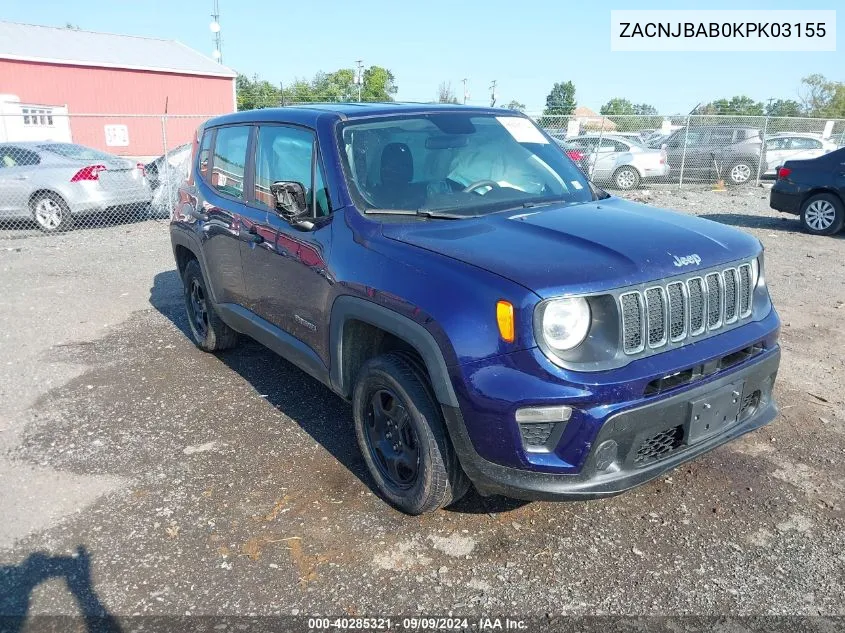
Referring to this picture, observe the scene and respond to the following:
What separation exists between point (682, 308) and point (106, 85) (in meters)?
30.5

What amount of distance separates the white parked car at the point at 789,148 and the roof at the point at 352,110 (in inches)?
653

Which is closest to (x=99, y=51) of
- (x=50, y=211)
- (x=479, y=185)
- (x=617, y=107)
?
(x=50, y=211)

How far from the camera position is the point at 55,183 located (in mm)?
11430

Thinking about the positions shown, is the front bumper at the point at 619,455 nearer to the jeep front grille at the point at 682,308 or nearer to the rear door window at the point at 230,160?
the jeep front grille at the point at 682,308

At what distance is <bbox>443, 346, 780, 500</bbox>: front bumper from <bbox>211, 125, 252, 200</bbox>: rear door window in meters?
2.60

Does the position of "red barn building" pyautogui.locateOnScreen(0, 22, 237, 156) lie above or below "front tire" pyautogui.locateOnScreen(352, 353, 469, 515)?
above

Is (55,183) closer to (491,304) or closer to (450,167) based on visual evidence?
(450,167)

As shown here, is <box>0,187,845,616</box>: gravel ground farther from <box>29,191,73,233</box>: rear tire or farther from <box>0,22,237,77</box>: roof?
<box>0,22,237,77</box>: roof

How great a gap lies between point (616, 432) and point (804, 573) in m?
1.12

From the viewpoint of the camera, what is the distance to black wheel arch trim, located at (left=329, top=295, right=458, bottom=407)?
2830 mm

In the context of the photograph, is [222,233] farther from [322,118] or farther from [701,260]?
[701,260]

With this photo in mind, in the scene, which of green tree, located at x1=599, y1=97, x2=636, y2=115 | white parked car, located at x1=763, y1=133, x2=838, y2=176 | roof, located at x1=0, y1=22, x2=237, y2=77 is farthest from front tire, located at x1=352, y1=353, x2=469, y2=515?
green tree, located at x1=599, y1=97, x2=636, y2=115

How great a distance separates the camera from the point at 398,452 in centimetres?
338

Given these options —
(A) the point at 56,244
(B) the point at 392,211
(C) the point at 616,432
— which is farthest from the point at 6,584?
(A) the point at 56,244
